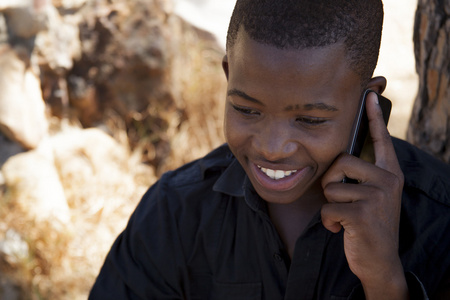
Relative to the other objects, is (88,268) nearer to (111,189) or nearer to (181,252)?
(111,189)

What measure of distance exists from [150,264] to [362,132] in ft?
2.84

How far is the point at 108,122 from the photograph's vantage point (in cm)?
459

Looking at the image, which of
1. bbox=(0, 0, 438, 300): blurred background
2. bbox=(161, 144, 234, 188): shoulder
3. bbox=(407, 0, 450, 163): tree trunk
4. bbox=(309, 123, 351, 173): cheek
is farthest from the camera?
bbox=(0, 0, 438, 300): blurred background

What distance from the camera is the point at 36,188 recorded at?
3.85 m

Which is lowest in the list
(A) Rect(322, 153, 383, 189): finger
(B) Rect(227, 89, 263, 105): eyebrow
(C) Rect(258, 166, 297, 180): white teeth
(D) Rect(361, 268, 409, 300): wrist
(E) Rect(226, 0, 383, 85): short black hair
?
(D) Rect(361, 268, 409, 300): wrist

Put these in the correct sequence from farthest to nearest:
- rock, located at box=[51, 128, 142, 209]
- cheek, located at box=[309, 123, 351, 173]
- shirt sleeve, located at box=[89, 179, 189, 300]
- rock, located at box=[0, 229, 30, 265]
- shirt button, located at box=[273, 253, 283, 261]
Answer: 1. rock, located at box=[51, 128, 142, 209]
2. rock, located at box=[0, 229, 30, 265]
3. shirt sleeve, located at box=[89, 179, 189, 300]
4. shirt button, located at box=[273, 253, 283, 261]
5. cheek, located at box=[309, 123, 351, 173]

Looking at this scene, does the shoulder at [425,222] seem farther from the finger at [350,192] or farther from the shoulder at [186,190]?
the shoulder at [186,190]

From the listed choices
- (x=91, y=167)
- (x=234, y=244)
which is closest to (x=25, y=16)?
(x=91, y=167)

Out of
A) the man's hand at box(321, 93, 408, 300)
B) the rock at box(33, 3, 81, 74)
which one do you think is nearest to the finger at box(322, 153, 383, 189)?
the man's hand at box(321, 93, 408, 300)

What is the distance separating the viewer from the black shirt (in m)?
1.87

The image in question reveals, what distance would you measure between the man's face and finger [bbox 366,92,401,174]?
58 mm

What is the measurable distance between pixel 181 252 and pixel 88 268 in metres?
1.76

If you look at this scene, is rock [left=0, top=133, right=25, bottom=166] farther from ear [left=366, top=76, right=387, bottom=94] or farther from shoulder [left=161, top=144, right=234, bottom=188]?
ear [left=366, top=76, right=387, bottom=94]

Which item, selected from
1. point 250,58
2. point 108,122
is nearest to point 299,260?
point 250,58
